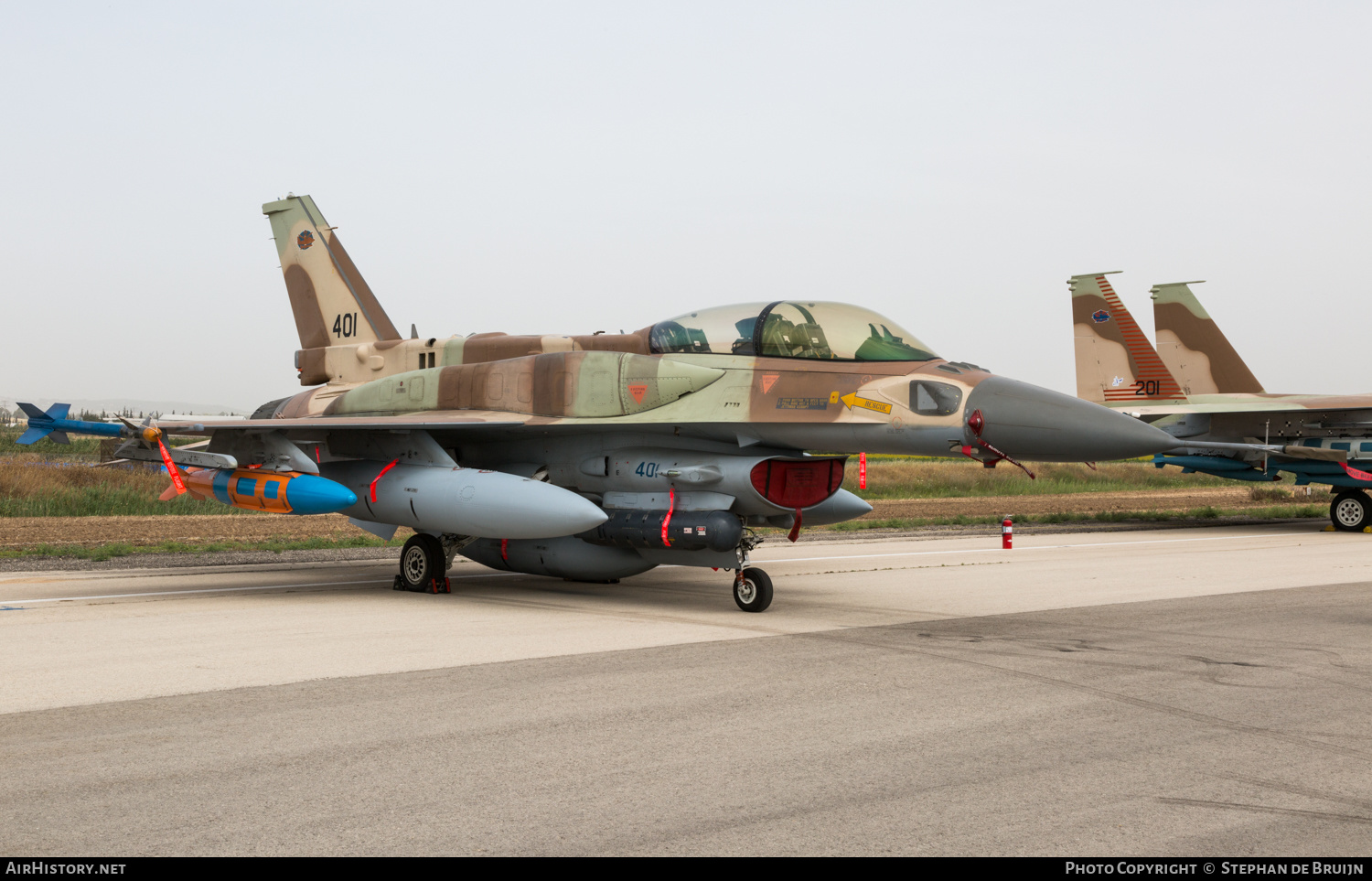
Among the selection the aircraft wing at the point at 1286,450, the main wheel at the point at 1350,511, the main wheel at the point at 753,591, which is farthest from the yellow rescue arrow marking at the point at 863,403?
the main wheel at the point at 1350,511

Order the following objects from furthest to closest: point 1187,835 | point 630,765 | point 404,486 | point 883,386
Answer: point 404,486 < point 883,386 < point 630,765 < point 1187,835

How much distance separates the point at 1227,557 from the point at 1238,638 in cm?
883

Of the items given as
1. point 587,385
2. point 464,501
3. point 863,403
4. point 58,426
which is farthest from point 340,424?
point 863,403

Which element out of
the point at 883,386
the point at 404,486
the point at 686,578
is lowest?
the point at 686,578

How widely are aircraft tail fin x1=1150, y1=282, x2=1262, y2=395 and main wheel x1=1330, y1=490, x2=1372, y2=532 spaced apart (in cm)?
456

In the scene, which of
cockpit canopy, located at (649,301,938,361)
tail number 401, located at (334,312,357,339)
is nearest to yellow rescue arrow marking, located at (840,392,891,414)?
cockpit canopy, located at (649,301,938,361)

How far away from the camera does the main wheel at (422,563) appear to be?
12172 mm

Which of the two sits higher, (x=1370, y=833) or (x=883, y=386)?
(x=883, y=386)

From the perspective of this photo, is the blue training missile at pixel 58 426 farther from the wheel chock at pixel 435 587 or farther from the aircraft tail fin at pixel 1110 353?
the aircraft tail fin at pixel 1110 353

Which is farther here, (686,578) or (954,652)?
(686,578)

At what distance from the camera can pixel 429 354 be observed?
13.9m

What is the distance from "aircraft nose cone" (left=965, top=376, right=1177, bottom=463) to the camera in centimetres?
924

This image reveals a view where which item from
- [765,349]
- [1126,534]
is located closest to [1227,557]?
[1126,534]
